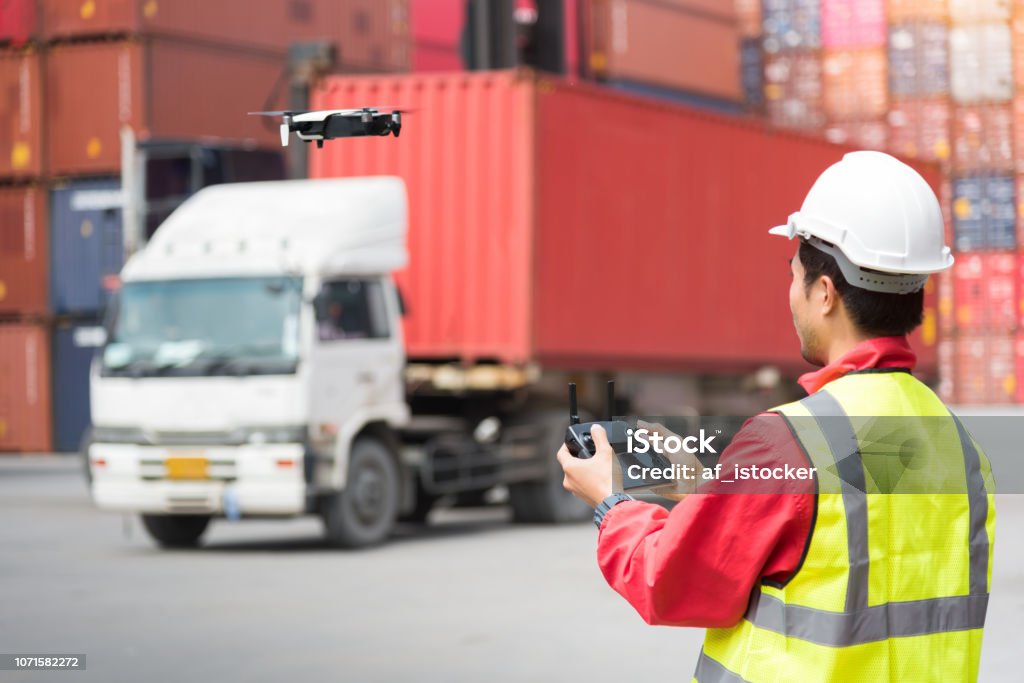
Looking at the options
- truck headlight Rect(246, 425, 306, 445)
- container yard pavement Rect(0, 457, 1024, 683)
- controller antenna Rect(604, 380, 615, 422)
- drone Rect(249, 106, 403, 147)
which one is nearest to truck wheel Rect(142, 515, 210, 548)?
container yard pavement Rect(0, 457, 1024, 683)

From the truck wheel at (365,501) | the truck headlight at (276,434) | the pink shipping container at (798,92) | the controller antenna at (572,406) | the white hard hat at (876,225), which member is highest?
the pink shipping container at (798,92)

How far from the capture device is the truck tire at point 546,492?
1487cm

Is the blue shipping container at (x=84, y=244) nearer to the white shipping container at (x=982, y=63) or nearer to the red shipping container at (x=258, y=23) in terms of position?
the red shipping container at (x=258, y=23)

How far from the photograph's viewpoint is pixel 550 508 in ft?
48.9

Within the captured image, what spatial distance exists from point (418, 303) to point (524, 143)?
1568mm

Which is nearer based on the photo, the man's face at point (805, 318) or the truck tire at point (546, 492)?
the man's face at point (805, 318)

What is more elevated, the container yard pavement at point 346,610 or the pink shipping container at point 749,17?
the pink shipping container at point 749,17

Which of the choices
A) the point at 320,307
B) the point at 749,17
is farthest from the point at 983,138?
the point at 320,307

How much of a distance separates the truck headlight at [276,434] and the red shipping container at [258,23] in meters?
16.0

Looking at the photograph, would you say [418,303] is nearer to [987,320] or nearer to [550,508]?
[550,508]

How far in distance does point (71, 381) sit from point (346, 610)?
61.7 ft

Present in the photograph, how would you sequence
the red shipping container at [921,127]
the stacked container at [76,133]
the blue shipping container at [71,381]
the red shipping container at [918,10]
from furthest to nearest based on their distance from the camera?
the red shipping container at [918,10]
the red shipping container at [921,127]
the blue shipping container at [71,381]
the stacked container at [76,133]

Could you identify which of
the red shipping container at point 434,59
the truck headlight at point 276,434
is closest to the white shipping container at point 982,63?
the red shipping container at point 434,59

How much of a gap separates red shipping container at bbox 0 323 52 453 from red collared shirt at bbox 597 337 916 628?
85.1 feet
